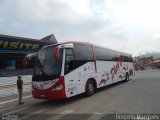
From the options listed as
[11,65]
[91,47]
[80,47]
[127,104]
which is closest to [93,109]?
[127,104]

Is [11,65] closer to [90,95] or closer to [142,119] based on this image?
[90,95]

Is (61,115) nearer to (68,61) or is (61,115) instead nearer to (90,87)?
(68,61)

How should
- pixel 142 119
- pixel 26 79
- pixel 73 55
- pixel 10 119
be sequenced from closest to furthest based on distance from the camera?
pixel 142 119 → pixel 10 119 → pixel 73 55 → pixel 26 79

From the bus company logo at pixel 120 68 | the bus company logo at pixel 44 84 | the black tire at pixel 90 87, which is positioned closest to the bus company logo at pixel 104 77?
the bus company logo at pixel 120 68

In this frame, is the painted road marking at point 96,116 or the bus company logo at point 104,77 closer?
the painted road marking at point 96,116

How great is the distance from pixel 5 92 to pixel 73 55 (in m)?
8.57

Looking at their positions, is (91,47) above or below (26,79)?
above

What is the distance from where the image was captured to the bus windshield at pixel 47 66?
9961mm

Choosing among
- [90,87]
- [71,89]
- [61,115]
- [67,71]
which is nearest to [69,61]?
[67,71]

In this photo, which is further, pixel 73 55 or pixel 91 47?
pixel 91 47

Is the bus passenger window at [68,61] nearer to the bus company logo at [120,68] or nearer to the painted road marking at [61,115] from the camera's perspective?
the painted road marking at [61,115]

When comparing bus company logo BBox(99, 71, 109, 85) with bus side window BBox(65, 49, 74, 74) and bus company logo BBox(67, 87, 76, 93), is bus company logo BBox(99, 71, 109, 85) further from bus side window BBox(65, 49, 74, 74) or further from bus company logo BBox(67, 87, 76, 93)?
bus side window BBox(65, 49, 74, 74)

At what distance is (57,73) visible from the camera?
32.4 ft

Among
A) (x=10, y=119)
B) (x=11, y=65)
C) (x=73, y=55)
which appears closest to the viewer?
(x=10, y=119)
